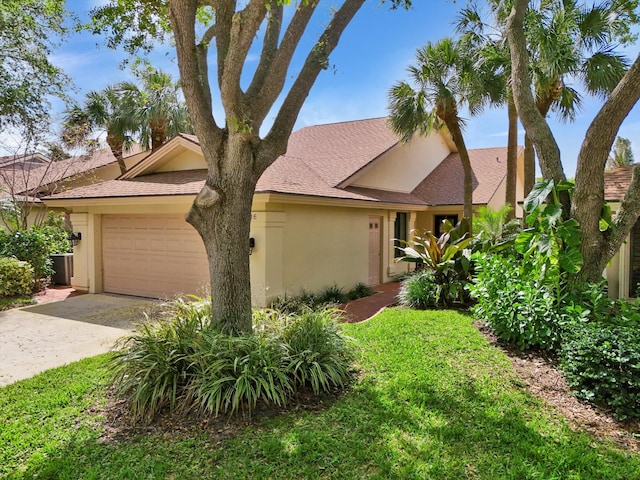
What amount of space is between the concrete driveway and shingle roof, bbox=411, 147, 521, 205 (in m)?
11.5

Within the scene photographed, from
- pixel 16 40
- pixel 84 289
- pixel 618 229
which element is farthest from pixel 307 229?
pixel 16 40

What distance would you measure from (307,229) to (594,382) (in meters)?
7.16

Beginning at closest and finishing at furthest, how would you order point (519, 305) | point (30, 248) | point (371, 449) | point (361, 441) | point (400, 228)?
point (371, 449) < point (361, 441) < point (519, 305) < point (30, 248) < point (400, 228)

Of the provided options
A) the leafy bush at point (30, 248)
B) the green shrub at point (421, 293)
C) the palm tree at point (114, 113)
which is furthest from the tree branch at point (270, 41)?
the palm tree at point (114, 113)

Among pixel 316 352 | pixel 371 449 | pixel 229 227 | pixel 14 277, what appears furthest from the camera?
pixel 14 277

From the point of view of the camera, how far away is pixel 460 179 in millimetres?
17547

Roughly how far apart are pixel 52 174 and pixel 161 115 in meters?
7.33

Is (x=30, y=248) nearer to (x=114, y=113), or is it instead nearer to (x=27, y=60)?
(x=27, y=60)

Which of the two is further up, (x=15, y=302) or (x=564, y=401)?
(x=564, y=401)

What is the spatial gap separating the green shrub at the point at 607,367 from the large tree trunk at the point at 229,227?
158 inches

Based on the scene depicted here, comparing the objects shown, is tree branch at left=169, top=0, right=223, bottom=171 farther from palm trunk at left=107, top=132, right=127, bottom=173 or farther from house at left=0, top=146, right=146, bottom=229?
palm trunk at left=107, top=132, right=127, bottom=173

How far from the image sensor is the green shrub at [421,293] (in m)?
9.10

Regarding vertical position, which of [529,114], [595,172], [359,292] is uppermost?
[529,114]

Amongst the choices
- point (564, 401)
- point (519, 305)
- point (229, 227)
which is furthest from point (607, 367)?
point (229, 227)
